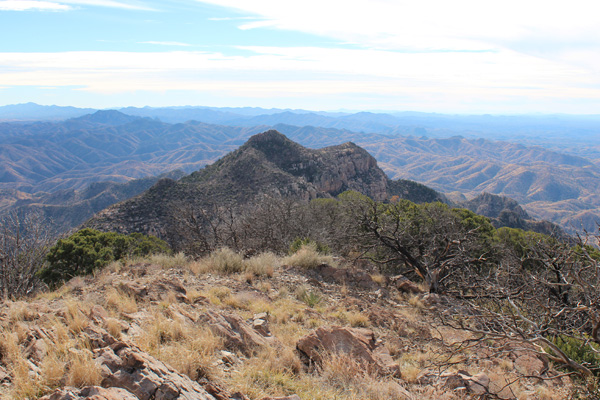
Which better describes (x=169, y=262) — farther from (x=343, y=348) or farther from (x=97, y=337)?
(x=343, y=348)

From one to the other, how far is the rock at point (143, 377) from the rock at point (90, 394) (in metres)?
0.13

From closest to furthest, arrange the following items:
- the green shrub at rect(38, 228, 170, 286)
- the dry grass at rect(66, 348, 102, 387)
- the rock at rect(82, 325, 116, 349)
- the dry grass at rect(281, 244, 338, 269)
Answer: the dry grass at rect(66, 348, 102, 387)
the rock at rect(82, 325, 116, 349)
the dry grass at rect(281, 244, 338, 269)
the green shrub at rect(38, 228, 170, 286)

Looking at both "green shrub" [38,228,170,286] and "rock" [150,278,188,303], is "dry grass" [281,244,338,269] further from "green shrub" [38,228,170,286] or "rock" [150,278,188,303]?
"green shrub" [38,228,170,286]

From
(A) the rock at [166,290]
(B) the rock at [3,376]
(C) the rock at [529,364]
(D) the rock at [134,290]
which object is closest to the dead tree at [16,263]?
(D) the rock at [134,290]

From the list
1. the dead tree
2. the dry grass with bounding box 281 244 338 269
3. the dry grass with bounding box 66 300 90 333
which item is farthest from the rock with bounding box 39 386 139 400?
the dry grass with bounding box 281 244 338 269

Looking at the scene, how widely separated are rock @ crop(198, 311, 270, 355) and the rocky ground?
22mm

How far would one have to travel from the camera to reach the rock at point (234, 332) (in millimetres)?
5227

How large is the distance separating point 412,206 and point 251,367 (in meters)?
18.7

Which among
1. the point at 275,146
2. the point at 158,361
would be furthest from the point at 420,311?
the point at 275,146

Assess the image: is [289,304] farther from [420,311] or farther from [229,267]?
[420,311]

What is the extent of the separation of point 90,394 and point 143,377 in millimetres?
482

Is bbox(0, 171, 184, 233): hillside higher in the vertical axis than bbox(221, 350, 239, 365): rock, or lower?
lower

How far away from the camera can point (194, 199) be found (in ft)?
146

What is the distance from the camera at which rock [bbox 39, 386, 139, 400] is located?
3.17 m
